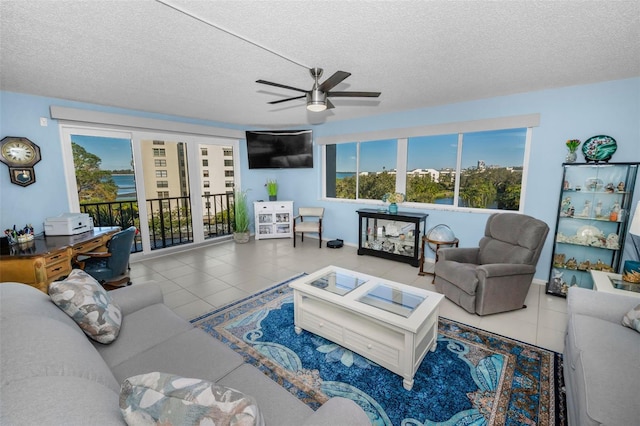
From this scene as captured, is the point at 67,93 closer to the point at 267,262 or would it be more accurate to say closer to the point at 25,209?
the point at 25,209

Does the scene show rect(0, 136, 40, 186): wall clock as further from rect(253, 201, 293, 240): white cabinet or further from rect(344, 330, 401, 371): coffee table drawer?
rect(344, 330, 401, 371): coffee table drawer

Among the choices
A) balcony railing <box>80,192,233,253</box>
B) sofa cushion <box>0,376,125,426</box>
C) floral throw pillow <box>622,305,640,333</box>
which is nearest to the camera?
sofa cushion <box>0,376,125,426</box>

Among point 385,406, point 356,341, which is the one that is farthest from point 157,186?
point 385,406

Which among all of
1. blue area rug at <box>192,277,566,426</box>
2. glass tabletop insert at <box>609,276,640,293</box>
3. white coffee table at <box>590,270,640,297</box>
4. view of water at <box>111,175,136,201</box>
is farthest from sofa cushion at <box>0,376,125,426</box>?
view of water at <box>111,175,136,201</box>

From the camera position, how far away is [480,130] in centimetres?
369

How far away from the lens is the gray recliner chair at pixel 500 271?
2.61m

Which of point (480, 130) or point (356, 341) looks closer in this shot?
point (356, 341)

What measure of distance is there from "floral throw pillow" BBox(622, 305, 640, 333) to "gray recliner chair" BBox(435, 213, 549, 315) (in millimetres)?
885

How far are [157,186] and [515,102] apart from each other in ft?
21.3

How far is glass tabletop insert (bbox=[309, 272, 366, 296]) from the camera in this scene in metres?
2.40

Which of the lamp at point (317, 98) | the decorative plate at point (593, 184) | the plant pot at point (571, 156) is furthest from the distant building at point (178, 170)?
the decorative plate at point (593, 184)

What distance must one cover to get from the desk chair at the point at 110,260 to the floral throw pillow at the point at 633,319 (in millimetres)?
4310

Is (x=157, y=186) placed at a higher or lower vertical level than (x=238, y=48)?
lower

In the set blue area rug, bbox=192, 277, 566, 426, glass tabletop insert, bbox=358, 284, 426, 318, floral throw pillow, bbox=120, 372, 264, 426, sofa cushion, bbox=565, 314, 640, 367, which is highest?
floral throw pillow, bbox=120, 372, 264, 426
